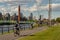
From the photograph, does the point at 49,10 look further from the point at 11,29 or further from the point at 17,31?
the point at 17,31

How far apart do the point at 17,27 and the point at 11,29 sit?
10.4 meters

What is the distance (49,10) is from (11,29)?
1412 inches

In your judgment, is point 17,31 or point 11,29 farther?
point 11,29

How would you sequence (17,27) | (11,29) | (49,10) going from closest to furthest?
(17,27) < (11,29) < (49,10)

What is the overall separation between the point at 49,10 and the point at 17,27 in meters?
45.3

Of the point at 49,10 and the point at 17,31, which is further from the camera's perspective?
the point at 49,10

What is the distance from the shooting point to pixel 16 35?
2589 centimetres

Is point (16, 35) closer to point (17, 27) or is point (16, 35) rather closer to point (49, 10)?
point (17, 27)

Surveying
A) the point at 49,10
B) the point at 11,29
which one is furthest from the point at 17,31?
the point at 49,10

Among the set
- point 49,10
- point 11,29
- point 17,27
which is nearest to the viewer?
point 17,27

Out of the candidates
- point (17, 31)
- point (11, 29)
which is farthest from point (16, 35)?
point (11, 29)

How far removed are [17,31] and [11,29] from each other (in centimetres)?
975

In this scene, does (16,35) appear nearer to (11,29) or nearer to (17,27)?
(17,27)

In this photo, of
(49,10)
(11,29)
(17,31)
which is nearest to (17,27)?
(17,31)
